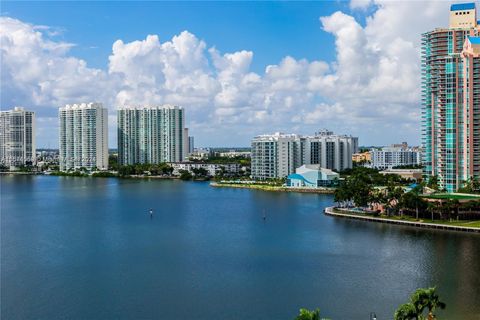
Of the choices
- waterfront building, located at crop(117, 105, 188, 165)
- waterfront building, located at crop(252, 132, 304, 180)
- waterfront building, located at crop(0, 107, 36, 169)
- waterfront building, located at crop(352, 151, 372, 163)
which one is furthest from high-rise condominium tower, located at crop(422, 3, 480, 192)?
waterfront building, located at crop(0, 107, 36, 169)

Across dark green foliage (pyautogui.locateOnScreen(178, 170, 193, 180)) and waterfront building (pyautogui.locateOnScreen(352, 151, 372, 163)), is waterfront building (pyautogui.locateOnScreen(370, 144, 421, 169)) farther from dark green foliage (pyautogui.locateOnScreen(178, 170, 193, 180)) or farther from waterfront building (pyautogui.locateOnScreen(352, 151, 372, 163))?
dark green foliage (pyautogui.locateOnScreen(178, 170, 193, 180))

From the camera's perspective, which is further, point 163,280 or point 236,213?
point 236,213

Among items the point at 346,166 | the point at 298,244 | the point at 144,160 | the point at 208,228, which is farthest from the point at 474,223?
the point at 144,160

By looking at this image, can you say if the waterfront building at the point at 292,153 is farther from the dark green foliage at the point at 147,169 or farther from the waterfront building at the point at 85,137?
the waterfront building at the point at 85,137

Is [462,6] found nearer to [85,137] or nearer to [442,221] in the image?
[442,221]

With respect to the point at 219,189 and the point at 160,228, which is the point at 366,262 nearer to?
the point at 160,228

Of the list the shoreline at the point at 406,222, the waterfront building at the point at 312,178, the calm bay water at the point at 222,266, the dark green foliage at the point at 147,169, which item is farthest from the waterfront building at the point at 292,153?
the shoreline at the point at 406,222
